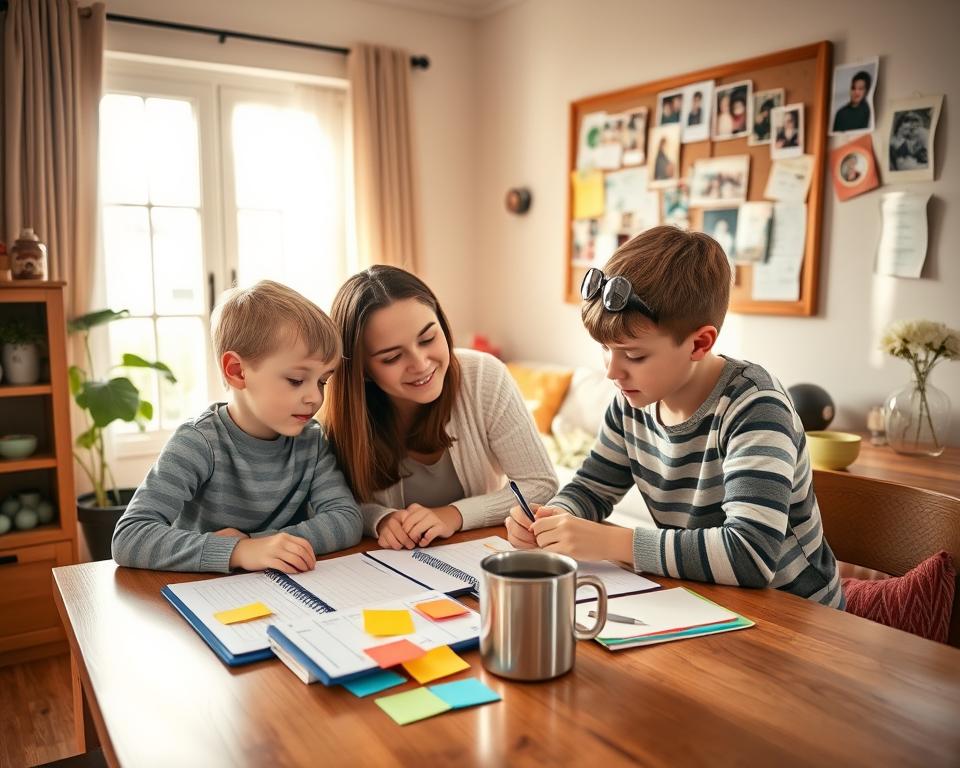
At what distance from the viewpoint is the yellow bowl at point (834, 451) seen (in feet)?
7.12

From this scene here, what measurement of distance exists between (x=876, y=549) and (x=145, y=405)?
2.60 m

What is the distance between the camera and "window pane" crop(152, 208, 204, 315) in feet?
11.9

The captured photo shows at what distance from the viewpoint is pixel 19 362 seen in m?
2.68

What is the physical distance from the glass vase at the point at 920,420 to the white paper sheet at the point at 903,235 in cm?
38

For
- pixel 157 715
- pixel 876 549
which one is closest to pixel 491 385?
pixel 876 549

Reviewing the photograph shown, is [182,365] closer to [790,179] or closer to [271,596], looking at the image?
[790,179]

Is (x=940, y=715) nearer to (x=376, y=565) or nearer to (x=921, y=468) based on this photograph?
(x=376, y=565)

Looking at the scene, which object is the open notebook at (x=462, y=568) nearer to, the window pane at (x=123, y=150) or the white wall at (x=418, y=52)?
the window pane at (x=123, y=150)

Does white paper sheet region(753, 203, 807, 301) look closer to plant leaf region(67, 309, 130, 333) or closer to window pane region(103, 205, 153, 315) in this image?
plant leaf region(67, 309, 130, 333)

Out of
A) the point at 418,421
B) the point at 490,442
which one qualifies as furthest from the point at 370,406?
the point at 490,442

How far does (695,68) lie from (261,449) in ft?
8.30

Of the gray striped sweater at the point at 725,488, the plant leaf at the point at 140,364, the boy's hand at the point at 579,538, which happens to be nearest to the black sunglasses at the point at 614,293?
the gray striped sweater at the point at 725,488

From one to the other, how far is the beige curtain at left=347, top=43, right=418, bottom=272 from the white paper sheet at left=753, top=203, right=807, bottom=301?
166 centimetres

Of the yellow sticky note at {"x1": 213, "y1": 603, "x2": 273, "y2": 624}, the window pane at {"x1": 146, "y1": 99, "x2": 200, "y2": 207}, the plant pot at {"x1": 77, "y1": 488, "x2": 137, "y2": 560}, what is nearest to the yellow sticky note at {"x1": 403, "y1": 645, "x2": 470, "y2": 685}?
the yellow sticky note at {"x1": 213, "y1": 603, "x2": 273, "y2": 624}
